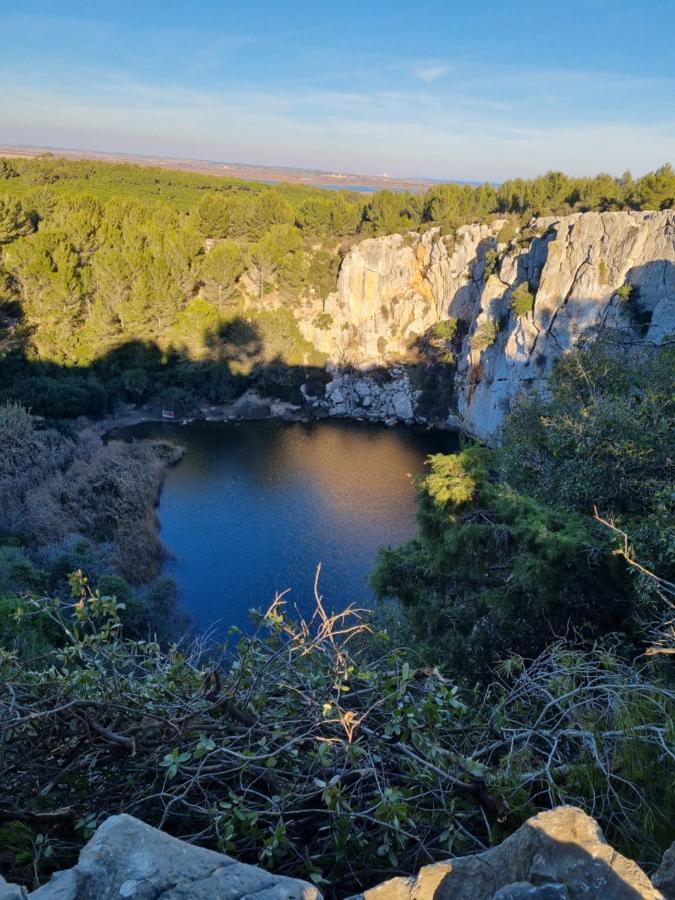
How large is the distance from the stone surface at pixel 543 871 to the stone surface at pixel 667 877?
144 mm

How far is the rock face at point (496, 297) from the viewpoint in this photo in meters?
25.3

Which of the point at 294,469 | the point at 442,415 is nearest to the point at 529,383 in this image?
the point at 442,415

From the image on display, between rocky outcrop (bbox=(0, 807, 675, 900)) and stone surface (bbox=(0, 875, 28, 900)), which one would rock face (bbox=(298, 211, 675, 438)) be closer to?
rocky outcrop (bbox=(0, 807, 675, 900))

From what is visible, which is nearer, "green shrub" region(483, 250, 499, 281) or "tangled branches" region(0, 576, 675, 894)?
"tangled branches" region(0, 576, 675, 894)

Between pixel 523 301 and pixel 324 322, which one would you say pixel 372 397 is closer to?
pixel 324 322

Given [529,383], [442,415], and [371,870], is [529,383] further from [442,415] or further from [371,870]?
[371,870]

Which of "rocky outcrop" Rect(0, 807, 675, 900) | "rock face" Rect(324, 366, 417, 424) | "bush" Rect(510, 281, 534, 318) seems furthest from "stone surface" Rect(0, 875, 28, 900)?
"rock face" Rect(324, 366, 417, 424)

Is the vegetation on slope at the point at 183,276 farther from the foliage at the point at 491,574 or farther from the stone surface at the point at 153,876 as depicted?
the stone surface at the point at 153,876

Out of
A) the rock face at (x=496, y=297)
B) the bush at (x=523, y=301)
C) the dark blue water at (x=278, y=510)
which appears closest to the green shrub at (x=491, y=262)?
the rock face at (x=496, y=297)

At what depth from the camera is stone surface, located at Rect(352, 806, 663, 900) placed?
179 cm

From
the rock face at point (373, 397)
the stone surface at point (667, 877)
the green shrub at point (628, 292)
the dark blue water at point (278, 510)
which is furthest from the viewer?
the rock face at point (373, 397)

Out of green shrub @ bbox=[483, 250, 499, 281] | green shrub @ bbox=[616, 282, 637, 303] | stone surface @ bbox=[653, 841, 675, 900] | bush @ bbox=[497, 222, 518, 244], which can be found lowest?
stone surface @ bbox=[653, 841, 675, 900]

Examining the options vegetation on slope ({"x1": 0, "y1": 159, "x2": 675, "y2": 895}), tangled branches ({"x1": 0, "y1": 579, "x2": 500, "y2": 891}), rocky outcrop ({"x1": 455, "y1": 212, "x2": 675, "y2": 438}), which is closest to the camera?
tangled branches ({"x1": 0, "y1": 579, "x2": 500, "y2": 891})

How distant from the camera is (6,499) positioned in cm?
2003
